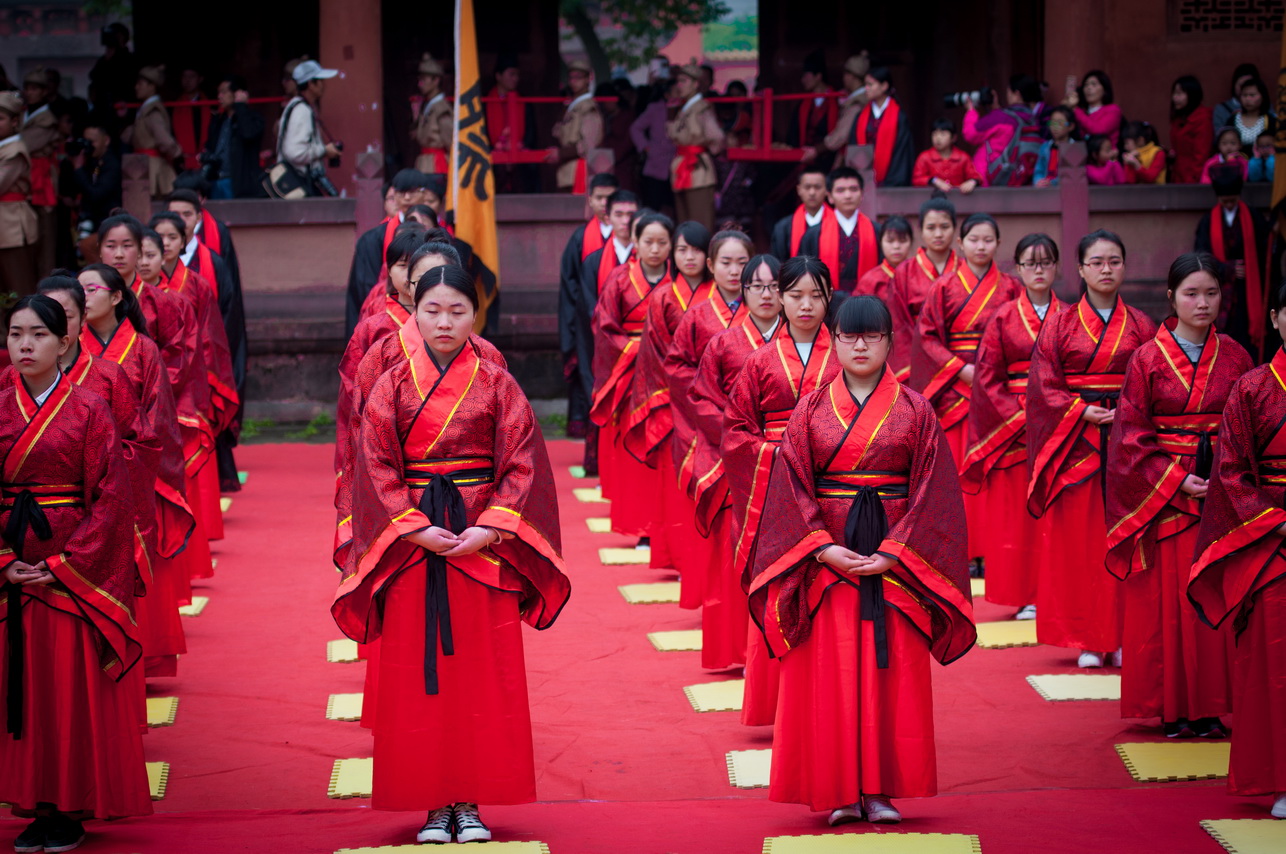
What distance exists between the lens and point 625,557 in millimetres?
9070

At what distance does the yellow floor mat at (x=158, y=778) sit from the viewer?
5.33 metres

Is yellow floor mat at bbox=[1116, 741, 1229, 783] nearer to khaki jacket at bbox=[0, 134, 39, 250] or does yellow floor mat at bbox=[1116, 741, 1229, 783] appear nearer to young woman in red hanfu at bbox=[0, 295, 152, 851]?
young woman in red hanfu at bbox=[0, 295, 152, 851]

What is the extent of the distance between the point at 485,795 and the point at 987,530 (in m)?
4.16

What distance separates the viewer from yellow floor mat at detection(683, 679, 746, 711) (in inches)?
245

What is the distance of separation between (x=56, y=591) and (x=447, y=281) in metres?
1.53

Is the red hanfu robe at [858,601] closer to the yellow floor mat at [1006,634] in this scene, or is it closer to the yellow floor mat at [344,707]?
the yellow floor mat at [344,707]

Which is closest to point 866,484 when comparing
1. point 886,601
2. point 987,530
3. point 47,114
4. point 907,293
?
point 886,601

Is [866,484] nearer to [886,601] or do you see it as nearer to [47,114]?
[886,601]

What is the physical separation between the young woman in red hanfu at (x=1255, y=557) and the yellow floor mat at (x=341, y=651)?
3.70m

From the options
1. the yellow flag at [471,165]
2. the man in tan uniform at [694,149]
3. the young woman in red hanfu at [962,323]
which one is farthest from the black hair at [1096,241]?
the man in tan uniform at [694,149]

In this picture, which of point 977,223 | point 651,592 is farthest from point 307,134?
point 977,223

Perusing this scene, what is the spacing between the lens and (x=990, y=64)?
55.3 ft

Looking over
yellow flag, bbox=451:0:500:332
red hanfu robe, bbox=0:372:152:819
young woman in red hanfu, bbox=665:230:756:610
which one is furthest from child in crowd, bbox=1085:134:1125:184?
red hanfu robe, bbox=0:372:152:819

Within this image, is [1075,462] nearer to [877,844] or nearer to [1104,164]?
[877,844]
